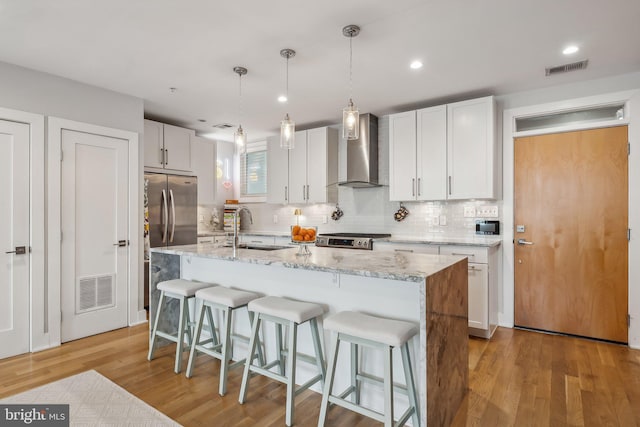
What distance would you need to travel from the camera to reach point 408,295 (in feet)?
6.49

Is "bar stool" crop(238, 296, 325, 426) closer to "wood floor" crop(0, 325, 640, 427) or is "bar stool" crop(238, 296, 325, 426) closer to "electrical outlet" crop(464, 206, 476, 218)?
"wood floor" crop(0, 325, 640, 427)

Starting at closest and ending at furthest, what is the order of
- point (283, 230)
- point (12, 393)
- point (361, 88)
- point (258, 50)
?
point (12, 393) < point (258, 50) < point (361, 88) < point (283, 230)

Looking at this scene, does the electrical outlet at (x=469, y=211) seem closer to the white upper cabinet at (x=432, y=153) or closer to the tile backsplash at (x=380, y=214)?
the tile backsplash at (x=380, y=214)

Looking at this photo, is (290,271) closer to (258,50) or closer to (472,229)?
(258,50)

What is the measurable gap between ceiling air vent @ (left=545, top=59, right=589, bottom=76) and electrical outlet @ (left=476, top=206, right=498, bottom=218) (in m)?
1.41

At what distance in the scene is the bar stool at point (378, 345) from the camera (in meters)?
1.67

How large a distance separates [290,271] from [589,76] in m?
3.34

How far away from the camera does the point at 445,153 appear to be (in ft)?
12.7

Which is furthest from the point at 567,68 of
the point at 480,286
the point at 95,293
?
the point at 95,293

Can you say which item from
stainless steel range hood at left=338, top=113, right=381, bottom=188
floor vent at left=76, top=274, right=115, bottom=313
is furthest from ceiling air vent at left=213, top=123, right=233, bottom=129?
floor vent at left=76, top=274, right=115, bottom=313

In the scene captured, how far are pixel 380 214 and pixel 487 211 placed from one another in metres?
1.33

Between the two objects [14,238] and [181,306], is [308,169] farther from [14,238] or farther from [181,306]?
[14,238]

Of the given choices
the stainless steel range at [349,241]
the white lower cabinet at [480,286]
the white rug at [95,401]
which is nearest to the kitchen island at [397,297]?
the white rug at [95,401]

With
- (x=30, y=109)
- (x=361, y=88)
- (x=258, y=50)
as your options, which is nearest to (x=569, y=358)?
(x=361, y=88)
